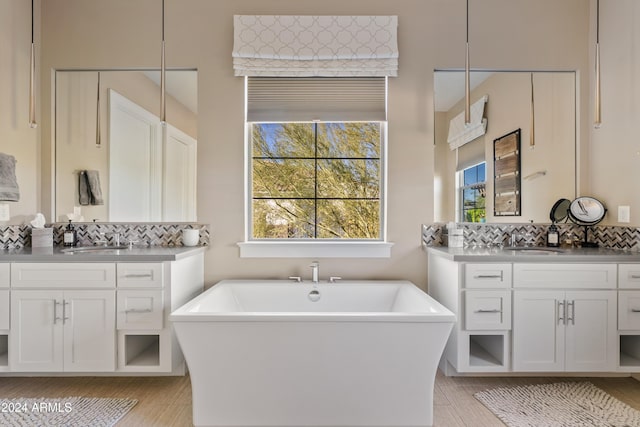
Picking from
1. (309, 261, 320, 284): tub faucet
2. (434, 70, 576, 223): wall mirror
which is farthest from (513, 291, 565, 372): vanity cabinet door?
(309, 261, 320, 284): tub faucet

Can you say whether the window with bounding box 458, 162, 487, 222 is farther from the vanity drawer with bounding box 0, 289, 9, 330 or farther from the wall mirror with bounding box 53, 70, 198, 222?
the vanity drawer with bounding box 0, 289, 9, 330

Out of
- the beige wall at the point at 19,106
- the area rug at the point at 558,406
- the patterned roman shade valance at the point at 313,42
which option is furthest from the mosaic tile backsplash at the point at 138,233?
the area rug at the point at 558,406

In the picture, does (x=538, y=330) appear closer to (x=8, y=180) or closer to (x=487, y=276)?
(x=487, y=276)

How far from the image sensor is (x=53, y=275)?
2.02 metres

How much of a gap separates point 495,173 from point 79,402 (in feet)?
11.0

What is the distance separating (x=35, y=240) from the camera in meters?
2.32

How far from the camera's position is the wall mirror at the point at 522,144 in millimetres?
2598

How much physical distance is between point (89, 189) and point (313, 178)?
1.84 meters

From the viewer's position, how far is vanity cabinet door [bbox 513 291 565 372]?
206 cm

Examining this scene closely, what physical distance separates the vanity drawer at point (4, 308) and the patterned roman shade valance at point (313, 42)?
2.20 meters

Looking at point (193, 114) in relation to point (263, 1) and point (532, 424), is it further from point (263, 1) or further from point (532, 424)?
point (532, 424)

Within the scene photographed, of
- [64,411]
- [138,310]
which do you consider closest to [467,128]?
[138,310]

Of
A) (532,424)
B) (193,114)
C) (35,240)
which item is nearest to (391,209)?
(532,424)

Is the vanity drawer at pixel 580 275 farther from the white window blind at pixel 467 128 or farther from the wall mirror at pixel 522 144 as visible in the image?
the white window blind at pixel 467 128
